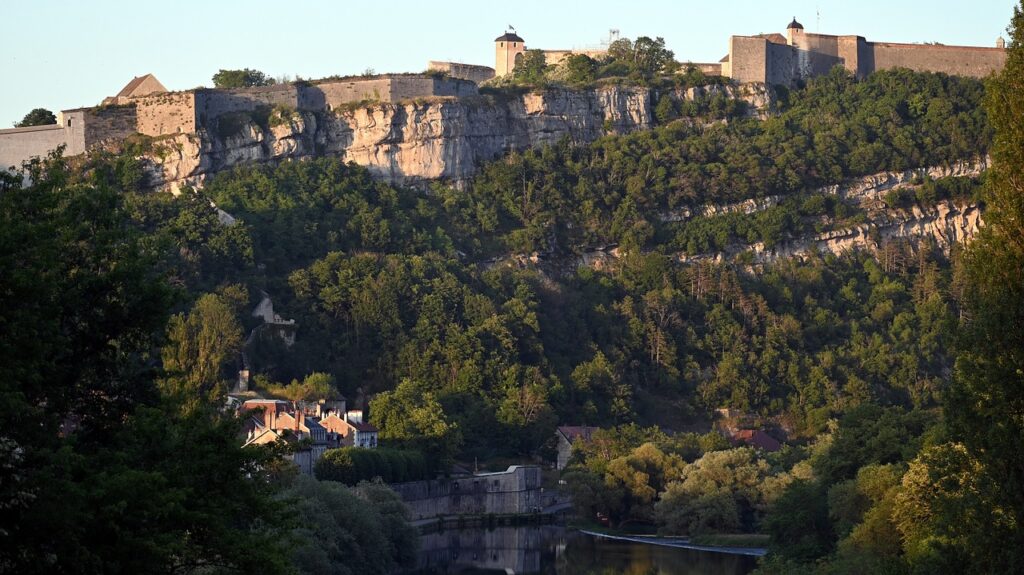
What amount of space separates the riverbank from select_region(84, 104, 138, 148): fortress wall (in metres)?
33.4

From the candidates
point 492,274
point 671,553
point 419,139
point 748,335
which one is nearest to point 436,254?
point 492,274

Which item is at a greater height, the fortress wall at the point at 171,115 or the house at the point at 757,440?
the fortress wall at the point at 171,115

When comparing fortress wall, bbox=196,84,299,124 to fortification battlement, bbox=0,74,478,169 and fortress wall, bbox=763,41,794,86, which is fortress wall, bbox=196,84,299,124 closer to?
fortification battlement, bbox=0,74,478,169

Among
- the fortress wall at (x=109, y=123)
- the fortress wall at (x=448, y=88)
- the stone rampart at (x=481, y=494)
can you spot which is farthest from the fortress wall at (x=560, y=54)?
the stone rampart at (x=481, y=494)

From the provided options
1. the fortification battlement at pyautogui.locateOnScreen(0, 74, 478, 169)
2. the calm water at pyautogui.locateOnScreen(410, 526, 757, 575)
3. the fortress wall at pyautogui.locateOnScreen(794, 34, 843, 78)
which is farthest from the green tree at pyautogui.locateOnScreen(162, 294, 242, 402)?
the fortress wall at pyautogui.locateOnScreen(794, 34, 843, 78)

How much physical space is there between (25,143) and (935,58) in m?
56.3

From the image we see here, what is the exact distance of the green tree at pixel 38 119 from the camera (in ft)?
323

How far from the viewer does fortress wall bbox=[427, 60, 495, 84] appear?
391 ft

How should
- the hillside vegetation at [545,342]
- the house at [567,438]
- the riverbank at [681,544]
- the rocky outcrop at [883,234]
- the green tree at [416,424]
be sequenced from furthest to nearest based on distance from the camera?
the rocky outcrop at [883,234], the house at [567,438], the green tree at [416,424], the riverbank at [681,544], the hillside vegetation at [545,342]

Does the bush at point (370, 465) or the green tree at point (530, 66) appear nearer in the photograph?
the bush at point (370, 465)

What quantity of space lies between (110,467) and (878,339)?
82380mm

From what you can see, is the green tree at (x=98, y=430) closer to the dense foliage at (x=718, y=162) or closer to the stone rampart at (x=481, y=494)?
the stone rampart at (x=481, y=494)

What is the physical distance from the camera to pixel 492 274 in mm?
98000

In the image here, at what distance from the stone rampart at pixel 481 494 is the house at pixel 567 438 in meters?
2.78
